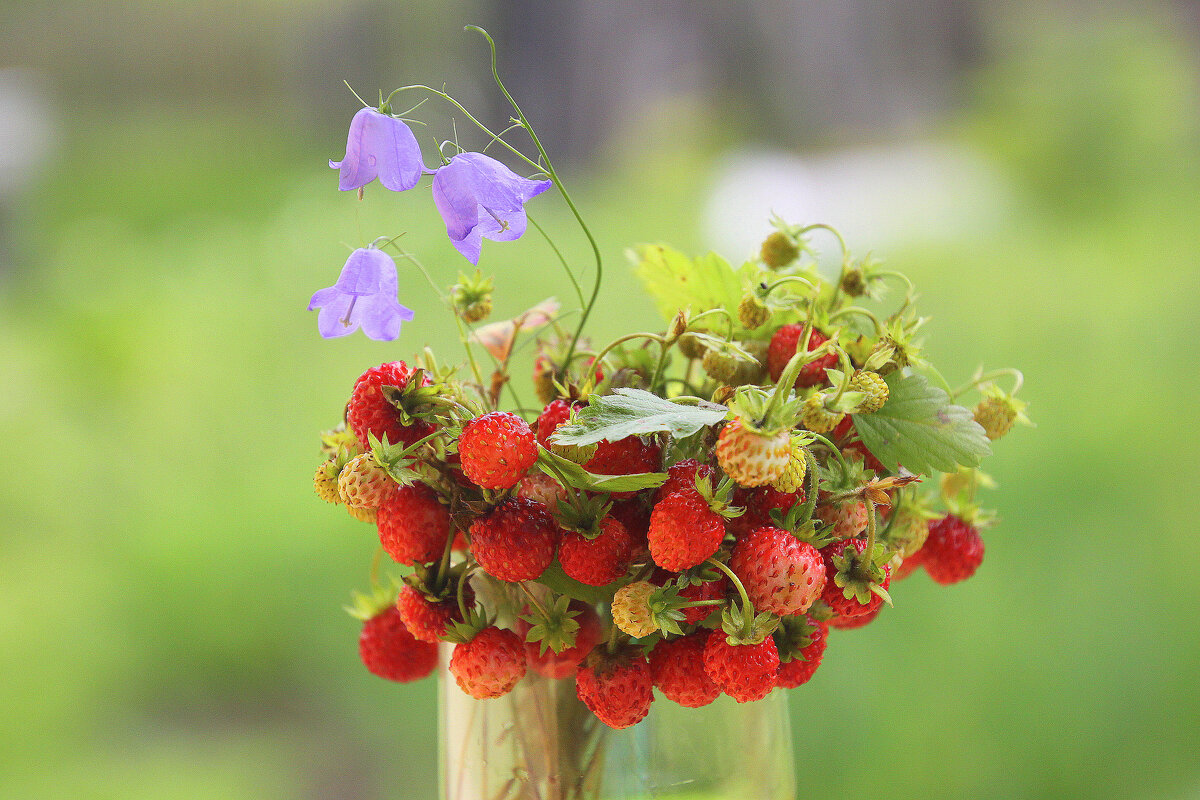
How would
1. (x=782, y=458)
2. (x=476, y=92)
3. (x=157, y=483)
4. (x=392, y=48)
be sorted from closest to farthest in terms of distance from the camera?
(x=782, y=458) < (x=157, y=483) < (x=476, y=92) < (x=392, y=48)

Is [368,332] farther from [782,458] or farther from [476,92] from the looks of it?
[476,92]

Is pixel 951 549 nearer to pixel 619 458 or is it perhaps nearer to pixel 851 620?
pixel 851 620

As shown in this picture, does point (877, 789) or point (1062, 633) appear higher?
point (1062, 633)

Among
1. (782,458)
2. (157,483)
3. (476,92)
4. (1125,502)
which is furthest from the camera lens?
(476,92)

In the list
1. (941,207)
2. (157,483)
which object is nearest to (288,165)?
(157,483)

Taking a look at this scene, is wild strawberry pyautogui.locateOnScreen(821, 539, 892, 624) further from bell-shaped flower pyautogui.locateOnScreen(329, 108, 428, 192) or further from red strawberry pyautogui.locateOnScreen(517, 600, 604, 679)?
bell-shaped flower pyautogui.locateOnScreen(329, 108, 428, 192)

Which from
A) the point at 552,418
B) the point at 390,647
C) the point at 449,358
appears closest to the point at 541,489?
the point at 552,418

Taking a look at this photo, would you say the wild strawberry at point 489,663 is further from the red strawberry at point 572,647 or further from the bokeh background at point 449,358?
the bokeh background at point 449,358

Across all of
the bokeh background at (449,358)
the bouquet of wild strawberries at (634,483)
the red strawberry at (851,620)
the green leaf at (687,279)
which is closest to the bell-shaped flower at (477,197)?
the bouquet of wild strawberries at (634,483)
